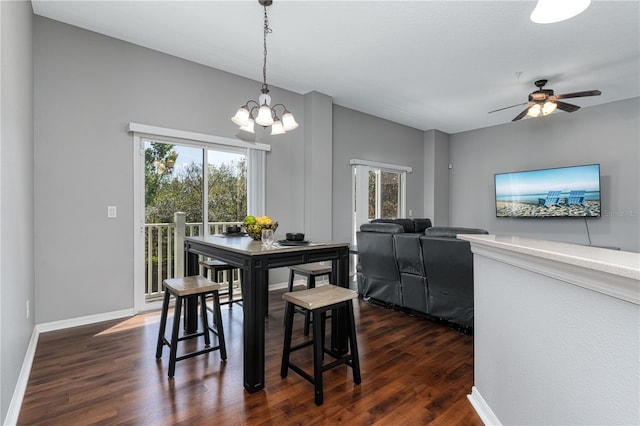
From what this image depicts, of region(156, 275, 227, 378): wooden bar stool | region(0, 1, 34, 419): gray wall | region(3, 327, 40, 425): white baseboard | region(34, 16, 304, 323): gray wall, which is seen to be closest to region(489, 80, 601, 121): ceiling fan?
region(34, 16, 304, 323): gray wall

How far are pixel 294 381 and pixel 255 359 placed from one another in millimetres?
328

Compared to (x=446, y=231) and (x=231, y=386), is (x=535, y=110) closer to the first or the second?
(x=446, y=231)

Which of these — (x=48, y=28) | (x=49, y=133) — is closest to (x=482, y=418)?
(x=49, y=133)

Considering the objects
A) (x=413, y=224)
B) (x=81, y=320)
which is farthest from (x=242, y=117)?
(x=413, y=224)

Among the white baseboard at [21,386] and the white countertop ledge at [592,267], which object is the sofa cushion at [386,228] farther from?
the white baseboard at [21,386]

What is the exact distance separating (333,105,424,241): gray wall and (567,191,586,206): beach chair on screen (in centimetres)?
260

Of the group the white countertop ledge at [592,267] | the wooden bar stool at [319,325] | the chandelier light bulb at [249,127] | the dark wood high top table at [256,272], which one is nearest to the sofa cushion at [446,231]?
the dark wood high top table at [256,272]

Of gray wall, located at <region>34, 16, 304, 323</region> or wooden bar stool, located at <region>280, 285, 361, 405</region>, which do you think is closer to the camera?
wooden bar stool, located at <region>280, 285, 361, 405</region>

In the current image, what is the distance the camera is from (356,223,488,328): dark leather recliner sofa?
2.93m

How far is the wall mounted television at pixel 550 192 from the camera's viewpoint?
5344mm

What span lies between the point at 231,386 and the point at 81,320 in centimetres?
209

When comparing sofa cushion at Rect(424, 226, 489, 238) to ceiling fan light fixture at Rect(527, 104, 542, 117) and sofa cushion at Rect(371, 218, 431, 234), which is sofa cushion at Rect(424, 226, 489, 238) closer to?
sofa cushion at Rect(371, 218, 431, 234)

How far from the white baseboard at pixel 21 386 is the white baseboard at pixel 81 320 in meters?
0.25

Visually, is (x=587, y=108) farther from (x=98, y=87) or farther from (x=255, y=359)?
(x=98, y=87)
